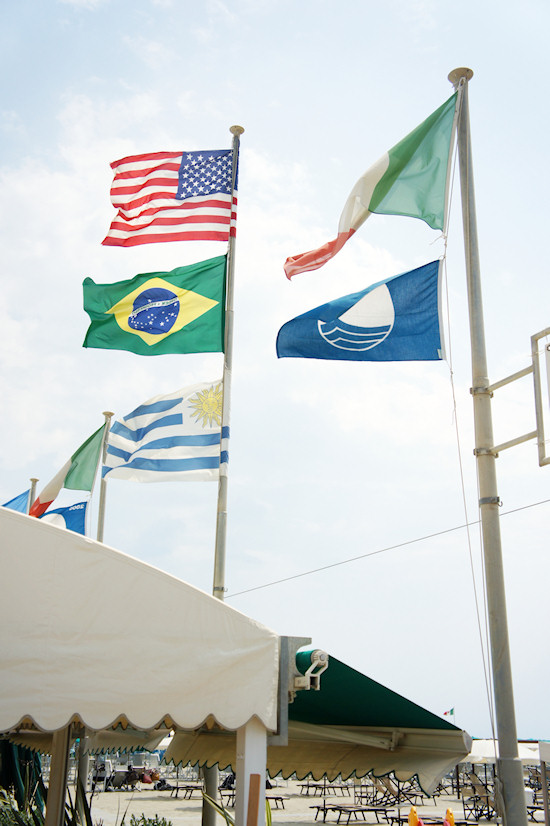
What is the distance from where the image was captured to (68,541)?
5.23 m

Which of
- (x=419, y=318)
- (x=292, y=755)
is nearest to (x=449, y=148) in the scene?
(x=419, y=318)

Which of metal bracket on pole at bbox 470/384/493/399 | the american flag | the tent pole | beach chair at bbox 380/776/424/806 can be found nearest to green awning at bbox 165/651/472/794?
the tent pole

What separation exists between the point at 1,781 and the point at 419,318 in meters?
10.4

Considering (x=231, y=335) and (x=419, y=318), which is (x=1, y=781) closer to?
(x=231, y=335)

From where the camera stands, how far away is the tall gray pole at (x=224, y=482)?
904 cm

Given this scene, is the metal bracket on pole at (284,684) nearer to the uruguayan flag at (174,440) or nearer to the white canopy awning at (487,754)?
the uruguayan flag at (174,440)

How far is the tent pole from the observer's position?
23.4 feet

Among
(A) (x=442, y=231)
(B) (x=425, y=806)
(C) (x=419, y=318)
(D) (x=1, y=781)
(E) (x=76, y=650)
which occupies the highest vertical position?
(A) (x=442, y=231)

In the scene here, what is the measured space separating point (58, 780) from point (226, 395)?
5211 millimetres

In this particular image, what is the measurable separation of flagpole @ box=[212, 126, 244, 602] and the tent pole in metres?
2.63

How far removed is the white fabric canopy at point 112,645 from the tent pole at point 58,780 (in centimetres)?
242

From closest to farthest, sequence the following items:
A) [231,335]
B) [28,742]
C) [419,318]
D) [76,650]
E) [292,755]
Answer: [76,650]
[292,755]
[419,318]
[231,335]
[28,742]

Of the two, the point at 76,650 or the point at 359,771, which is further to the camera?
the point at 359,771

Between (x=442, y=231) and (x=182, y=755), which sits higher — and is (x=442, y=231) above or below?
above
